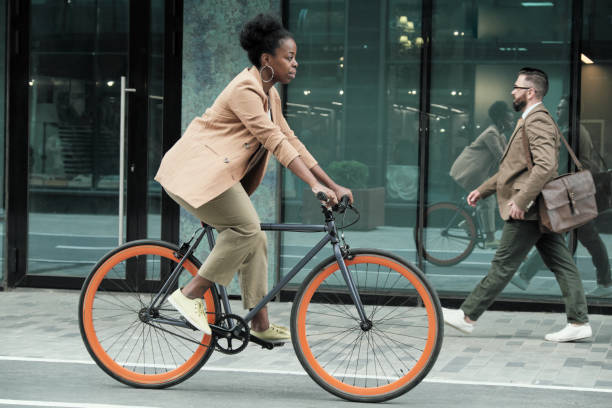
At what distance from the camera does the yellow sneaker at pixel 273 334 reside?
201 inches

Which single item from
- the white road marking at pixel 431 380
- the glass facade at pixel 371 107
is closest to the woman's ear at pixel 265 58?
the white road marking at pixel 431 380

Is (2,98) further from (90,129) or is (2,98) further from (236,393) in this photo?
(236,393)

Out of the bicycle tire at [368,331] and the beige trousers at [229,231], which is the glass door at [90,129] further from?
the bicycle tire at [368,331]

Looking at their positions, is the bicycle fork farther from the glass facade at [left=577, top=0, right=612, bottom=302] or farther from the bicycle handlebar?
the glass facade at [left=577, top=0, right=612, bottom=302]

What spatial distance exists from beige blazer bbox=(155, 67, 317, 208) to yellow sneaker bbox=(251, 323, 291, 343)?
2.55 ft

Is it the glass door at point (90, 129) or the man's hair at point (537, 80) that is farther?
the glass door at point (90, 129)

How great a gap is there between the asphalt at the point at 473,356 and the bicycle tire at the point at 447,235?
23.8 inches

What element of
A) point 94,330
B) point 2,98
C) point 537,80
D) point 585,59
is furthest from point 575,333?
point 2,98

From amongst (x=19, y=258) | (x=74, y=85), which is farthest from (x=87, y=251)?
(x=74, y=85)

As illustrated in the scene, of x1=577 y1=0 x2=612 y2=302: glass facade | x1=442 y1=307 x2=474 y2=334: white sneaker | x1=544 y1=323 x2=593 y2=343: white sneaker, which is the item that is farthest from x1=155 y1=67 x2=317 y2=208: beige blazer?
x1=577 y1=0 x2=612 y2=302: glass facade

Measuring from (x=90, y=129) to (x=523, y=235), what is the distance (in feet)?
14.1

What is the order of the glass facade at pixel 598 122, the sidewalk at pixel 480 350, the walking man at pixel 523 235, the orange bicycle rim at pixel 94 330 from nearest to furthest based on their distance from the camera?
the orange bicycle rim at pixel 94 330 < the sidewalk at pixel 480 350 < the walking man at pixel 523 235 < the glass facade at pixel 598 122

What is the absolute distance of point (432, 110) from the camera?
8.32 metres

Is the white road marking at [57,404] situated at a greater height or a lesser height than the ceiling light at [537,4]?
lesser
